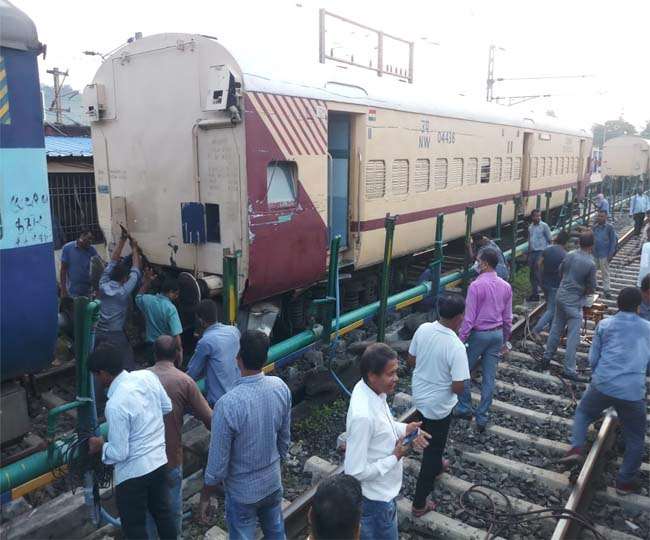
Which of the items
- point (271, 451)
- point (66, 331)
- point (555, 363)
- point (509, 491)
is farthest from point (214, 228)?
point (555, 363)

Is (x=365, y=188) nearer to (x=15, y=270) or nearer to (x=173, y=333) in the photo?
(x=173, y=333)

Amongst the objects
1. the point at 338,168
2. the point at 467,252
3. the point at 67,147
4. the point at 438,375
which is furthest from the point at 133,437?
the point at 67,147

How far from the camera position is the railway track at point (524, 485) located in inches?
170

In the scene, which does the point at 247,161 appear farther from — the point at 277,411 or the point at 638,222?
the point at 638,222

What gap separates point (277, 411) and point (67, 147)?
454 inches

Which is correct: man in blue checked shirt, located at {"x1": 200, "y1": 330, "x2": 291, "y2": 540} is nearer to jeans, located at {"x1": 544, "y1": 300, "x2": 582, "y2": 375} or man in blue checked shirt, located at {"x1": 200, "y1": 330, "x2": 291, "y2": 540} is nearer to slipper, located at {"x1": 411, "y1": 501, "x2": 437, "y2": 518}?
slipper, located at {"x1": 411, "y1": 501, "x2": 437, "y2": 518}

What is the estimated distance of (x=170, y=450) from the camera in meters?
3.75

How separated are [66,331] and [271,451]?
4.47 m

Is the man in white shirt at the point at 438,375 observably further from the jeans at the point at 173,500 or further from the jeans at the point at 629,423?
the jeans at the point at 173,500

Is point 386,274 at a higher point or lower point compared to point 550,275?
higher

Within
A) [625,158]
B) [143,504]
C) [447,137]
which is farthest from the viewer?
[625,158]

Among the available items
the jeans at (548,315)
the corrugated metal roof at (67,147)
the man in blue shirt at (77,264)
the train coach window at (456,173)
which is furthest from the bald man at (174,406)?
the corrugated metal roof at (67,147)

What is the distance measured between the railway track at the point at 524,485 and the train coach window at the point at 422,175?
367cm

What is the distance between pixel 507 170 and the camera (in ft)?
42.5
